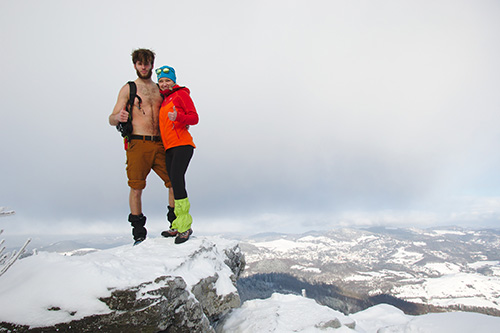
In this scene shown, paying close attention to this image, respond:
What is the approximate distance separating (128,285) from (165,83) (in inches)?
224

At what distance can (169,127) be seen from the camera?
7062 mm

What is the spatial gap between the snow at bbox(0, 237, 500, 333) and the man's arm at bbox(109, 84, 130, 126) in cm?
365

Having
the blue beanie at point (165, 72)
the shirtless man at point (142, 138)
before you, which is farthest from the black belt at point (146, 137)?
the blue beanie at point (165, 72)

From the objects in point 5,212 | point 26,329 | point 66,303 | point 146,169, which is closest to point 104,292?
point 66,303

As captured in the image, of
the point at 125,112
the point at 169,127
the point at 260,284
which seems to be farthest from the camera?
the point at 260,284

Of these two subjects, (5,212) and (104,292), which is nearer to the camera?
(5,212)

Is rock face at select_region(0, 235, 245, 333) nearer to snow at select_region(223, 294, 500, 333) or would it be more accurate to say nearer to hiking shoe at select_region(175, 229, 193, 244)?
hiking shoe at select_region(175, 229, 193, 244)

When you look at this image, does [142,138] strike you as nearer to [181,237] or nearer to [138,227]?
[138,227]

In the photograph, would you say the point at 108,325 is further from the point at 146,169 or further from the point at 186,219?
the point at 146,169

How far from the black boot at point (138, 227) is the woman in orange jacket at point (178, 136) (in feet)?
4.25

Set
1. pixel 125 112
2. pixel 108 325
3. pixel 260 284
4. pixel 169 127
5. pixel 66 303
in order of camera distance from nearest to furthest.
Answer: pixel 66 303
pixel 108 325
pixel 125 112
pixel 169 127
pixel 260 284

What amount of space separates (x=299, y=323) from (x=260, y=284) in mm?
148088

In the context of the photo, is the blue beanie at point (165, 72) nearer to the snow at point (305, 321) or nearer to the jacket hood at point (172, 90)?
the jacket hood at point (172, 90)

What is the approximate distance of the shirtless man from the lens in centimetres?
713
